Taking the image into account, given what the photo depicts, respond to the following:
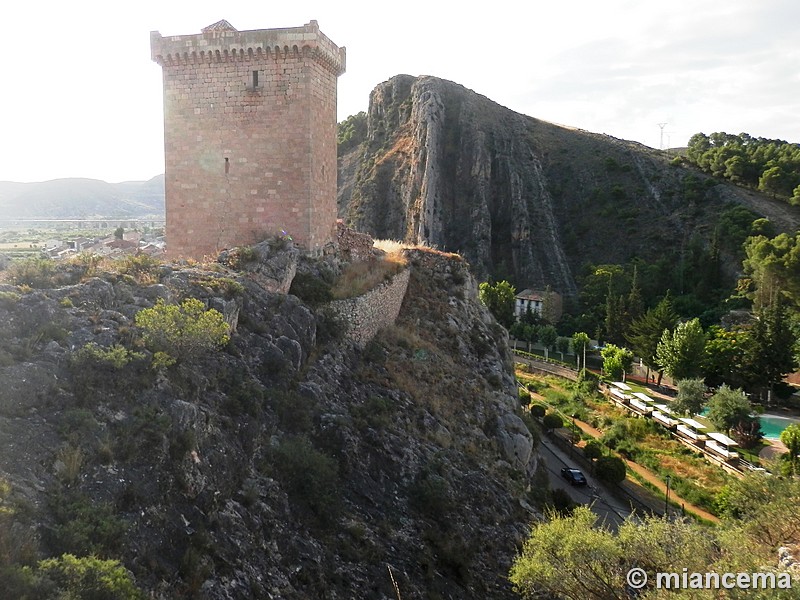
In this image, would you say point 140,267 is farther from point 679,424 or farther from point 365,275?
point 679,424

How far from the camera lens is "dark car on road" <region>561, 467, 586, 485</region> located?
23.6 meters

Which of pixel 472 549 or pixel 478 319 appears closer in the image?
pixel 472 549

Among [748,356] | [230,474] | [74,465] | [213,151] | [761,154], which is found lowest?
[748,356]

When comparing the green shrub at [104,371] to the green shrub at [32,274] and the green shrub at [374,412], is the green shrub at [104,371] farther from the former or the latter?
the green shrub at [374,412]

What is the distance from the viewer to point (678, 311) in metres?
52.5

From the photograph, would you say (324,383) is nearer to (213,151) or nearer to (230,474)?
(230,474)

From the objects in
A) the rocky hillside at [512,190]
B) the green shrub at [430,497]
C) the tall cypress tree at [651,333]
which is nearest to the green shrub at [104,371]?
the green shrub at [430,497]

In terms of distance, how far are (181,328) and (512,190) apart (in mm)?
76983

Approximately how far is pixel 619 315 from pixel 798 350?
15.4 m

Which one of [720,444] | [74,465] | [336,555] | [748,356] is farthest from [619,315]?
[74,465]

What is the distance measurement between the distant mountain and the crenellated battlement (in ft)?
445

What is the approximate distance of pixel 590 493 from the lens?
23.0m

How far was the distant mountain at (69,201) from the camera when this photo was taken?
13875 centimetres

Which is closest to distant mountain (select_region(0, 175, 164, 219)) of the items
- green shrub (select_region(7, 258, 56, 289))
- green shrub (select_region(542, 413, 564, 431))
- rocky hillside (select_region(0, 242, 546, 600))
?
green shrub (select_region(542, 413, 564, 431))
